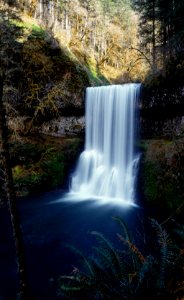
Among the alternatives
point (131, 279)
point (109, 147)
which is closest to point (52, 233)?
point (131, 279)

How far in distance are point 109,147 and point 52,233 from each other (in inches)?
317

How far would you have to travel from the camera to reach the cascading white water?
50.4ft

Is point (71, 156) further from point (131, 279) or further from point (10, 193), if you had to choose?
point (131, 279)

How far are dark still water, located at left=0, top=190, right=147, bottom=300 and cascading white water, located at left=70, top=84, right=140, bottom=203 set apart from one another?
1377mm

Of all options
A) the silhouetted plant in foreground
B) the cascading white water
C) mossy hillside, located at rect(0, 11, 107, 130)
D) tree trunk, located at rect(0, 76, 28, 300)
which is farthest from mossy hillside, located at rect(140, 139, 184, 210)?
the silhouetted plant in foreground

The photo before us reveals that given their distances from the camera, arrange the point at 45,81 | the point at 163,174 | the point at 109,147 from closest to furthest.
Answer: the point at 163,174, the point at 109,147, the point at 45,81

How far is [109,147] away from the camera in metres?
17.6

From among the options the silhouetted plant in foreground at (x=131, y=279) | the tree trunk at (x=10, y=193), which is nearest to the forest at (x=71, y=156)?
the tree trunk at (x=10, y=193)

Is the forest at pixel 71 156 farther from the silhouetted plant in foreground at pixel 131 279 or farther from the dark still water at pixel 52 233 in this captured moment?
the silhouetted plant in foreground at pixel 131 279

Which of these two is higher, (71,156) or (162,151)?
(162,151)

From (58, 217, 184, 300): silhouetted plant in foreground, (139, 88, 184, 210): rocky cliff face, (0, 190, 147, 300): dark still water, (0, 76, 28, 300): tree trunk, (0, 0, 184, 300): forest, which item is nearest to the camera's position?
(58, 217, 184, 300): silhouetted plant in foreground

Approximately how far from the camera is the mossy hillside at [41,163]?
15531 millimetres

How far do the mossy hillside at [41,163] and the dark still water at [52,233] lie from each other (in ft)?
2.57

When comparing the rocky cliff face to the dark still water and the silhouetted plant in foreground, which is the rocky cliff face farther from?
the silhouetted plant in foreground
